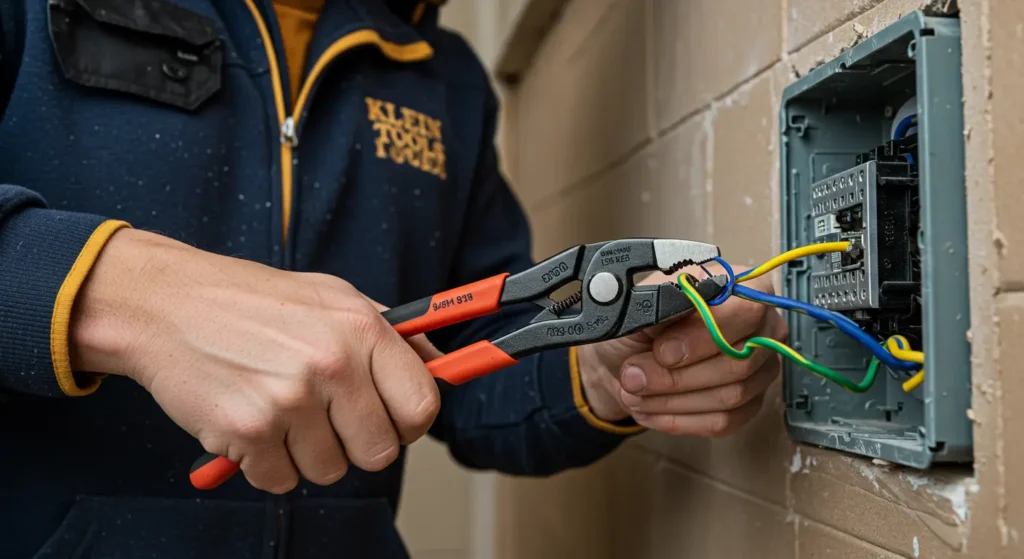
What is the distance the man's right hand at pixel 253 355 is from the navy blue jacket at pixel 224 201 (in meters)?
0.08

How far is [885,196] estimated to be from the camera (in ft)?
1.70

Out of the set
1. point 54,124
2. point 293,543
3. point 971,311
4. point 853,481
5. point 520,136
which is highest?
point 520,136

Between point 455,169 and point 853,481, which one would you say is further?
point 455,169

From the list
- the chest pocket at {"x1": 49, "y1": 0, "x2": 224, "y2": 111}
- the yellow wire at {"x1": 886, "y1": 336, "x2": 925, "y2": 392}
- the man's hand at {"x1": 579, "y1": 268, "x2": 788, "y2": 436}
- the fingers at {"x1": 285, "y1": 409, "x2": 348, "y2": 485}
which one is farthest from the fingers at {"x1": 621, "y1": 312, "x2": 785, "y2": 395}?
the chest pocket at {"x1": 49, "y1": 0, "x2": 224, "y2": 111}

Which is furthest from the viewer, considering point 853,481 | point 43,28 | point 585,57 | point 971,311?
point 585,57

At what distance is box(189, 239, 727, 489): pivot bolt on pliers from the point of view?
525 mm

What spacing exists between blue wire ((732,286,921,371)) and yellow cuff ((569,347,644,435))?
0.82 ft

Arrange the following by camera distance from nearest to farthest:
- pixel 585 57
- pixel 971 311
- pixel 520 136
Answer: pixel 971 311
pixel 585 57
pixel 520 136

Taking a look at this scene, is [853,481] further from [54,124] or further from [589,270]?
[54,124]

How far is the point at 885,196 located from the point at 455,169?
0.54m

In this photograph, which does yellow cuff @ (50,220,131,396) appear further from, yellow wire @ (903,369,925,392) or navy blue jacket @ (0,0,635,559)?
yellow wire @ (903,369,925,392)

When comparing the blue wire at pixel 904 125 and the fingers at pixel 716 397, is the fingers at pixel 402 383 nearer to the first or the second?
the fingers at pixel 716 397

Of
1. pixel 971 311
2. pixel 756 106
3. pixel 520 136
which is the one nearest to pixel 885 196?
pixel 971 311

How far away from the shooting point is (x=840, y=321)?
51 cm
